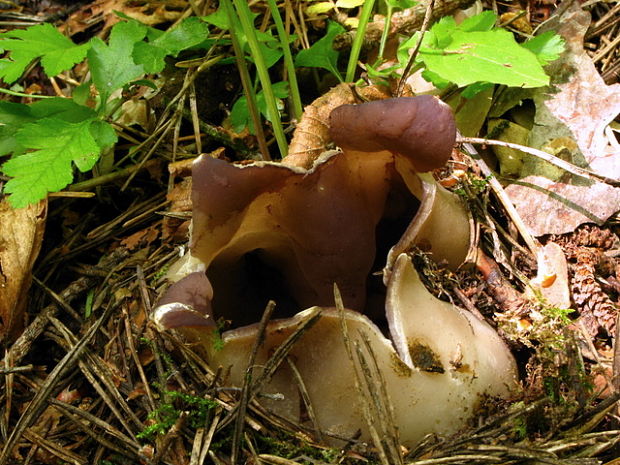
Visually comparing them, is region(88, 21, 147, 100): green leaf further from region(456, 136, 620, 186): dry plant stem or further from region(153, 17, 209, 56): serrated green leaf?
region(456, 136, 620, 186): dry plant stem

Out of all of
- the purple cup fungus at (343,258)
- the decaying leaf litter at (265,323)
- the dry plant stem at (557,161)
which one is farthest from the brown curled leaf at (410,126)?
the dry plant stem at (557,161)

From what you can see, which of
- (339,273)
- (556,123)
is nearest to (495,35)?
(556,123)

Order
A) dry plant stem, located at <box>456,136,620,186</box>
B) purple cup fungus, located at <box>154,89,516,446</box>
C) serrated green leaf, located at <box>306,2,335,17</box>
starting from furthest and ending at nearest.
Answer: serrated green leaf, located at <box>306,2,335,17</box>
dry plant stem, located at <box>456,136,620,186</box>
purple cup fungus, located at <box>154,89,516,446</box>

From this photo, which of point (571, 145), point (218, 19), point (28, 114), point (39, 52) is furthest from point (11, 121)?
point (571, 145)

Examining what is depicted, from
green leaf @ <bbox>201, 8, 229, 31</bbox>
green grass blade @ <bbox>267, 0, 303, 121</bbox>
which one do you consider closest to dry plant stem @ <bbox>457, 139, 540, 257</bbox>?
green grass blade @ <bbox>267, 0, 303, 121</bbox>

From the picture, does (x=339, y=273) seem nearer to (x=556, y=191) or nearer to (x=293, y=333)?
(x=293, y=333)

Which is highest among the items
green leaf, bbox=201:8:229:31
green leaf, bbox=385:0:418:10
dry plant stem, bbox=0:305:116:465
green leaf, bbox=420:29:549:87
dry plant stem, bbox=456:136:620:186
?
green leaf, bbox=201:8:229:31
